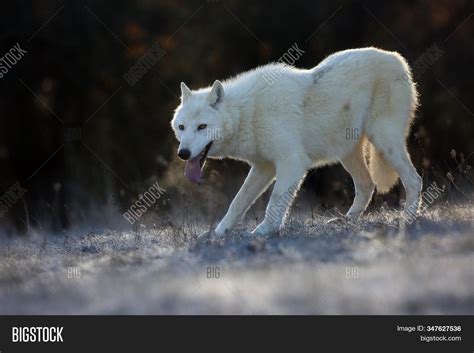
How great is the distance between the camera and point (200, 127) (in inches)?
319

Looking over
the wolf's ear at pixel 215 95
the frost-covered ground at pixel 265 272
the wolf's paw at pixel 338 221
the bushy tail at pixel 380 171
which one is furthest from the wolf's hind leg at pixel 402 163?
the wolf's ear at pixel 215 95

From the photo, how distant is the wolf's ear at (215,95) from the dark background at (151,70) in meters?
9.13

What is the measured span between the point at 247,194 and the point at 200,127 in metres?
1.00

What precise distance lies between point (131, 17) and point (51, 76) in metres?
2.66

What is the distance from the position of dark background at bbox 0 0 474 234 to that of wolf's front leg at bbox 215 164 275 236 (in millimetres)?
8737

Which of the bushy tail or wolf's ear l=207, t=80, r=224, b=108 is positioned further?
the bushy tail

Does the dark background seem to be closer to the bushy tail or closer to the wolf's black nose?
the bushy tail

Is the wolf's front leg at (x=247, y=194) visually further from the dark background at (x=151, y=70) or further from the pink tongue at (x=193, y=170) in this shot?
the dark background at (x=151, y=70)

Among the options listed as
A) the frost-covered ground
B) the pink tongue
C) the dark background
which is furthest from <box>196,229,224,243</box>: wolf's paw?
the dark background

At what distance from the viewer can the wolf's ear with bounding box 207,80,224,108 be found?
8188 millimetres

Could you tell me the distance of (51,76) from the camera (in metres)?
19.3

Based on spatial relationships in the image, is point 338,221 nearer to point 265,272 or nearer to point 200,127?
point 200,127

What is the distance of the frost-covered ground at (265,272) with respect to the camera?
486cm
